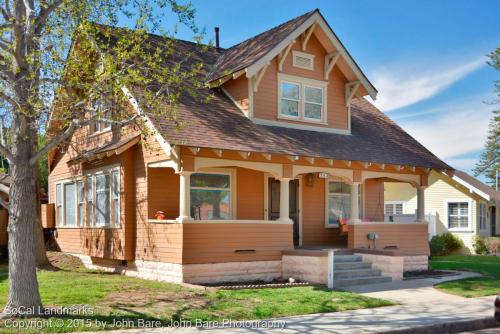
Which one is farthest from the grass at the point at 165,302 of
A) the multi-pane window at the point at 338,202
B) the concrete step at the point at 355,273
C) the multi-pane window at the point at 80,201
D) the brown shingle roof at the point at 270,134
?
the multi-pane window at the point at 338,202

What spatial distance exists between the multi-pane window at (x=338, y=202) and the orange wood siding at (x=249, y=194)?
3.22 m

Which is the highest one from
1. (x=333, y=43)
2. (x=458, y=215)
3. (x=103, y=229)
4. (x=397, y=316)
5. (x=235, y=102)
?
(x=333, y=43)

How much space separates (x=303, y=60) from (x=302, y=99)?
1.23 metres

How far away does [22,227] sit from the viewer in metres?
9.91

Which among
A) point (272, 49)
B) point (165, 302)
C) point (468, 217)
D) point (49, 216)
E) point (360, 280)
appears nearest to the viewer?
point (165, 302)

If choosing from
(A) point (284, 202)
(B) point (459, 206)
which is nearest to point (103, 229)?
(A) point (284, 202)

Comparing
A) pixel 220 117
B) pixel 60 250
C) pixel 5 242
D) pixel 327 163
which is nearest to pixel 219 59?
pixel 220 117

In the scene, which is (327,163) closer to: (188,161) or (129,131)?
(188,161)

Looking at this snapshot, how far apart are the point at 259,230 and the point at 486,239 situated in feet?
61.1

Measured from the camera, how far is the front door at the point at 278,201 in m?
17.8

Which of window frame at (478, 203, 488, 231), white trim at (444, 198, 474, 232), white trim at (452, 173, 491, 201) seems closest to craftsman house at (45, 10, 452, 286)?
white trim at (452, 173, 491, 201)

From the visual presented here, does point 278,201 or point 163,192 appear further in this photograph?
point 278,201

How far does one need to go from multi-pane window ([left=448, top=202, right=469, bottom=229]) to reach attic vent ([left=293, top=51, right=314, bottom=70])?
16644 mm

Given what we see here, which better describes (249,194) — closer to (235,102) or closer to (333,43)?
(235,102)
